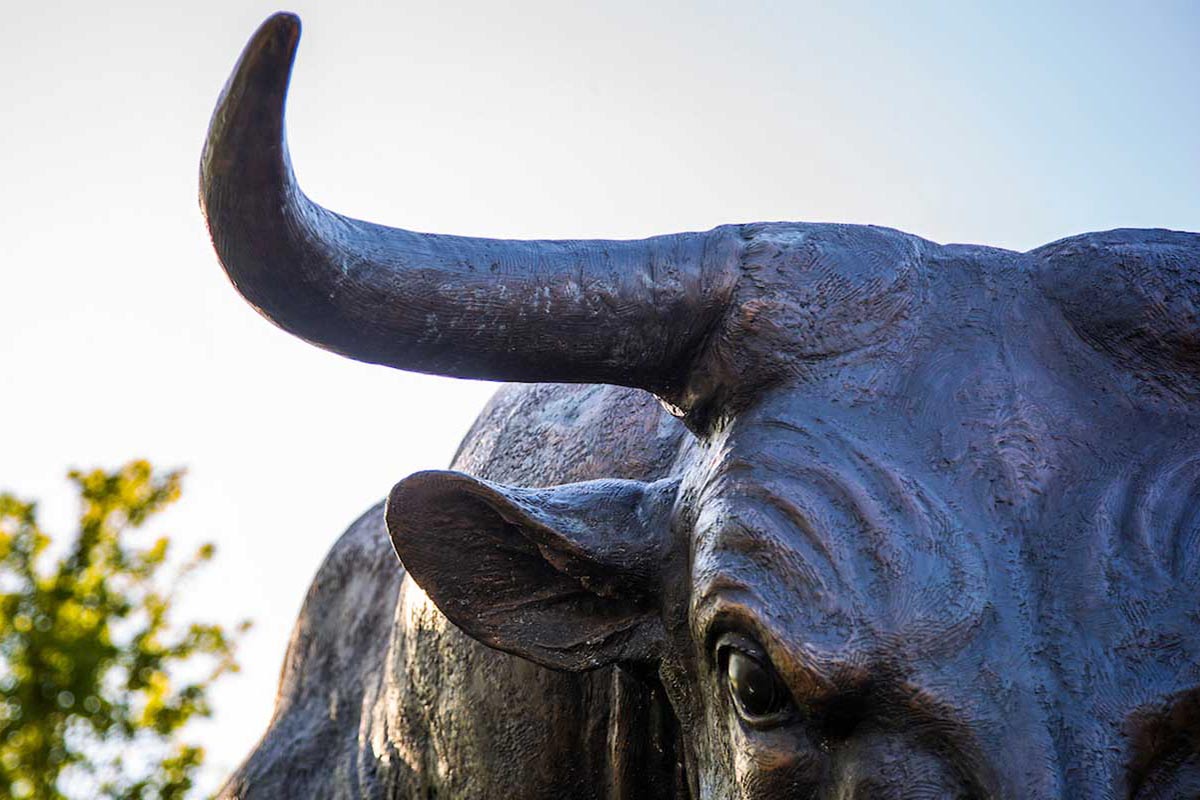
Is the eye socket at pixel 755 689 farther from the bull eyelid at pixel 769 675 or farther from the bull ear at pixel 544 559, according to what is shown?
the bull ear at pixel 544 559

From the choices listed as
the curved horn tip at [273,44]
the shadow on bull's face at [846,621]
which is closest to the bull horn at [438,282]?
the curved horn tip at [273,44]

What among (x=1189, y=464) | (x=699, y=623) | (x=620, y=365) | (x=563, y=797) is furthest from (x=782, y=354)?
(x=563, y=797)

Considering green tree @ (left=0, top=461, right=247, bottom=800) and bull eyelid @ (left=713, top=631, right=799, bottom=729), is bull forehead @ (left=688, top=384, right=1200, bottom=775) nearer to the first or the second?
bull eyelid @ (left=713, top=631, right=799, bottom=729)

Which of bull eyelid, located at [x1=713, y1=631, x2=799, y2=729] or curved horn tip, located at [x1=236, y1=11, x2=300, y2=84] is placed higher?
curved horn tip, located at [x1=236, y1=11, x2=300, y2=84]

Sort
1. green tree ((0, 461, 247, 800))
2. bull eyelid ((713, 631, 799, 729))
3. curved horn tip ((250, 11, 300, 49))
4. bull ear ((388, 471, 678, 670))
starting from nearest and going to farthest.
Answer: curved horn tip ((250, 11, 300, 49)) → bull eyelid ((713, 631, 799, 729)) → bull ear ((388, 471, 678, 670)) → green tree ((0, 461, 247, 800))

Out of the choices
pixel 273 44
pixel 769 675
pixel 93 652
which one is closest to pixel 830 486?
pixel 769 675

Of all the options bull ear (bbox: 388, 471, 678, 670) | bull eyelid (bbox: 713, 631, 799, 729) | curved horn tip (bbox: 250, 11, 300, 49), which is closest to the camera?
curved horn tip (bbox: 250, 11, 300, 49)

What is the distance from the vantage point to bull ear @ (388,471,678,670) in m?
2.72

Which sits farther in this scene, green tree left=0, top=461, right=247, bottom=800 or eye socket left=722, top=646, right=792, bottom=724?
green tree left=0, top=461, right=247, bottom=800

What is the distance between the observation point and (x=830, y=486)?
7.72ft

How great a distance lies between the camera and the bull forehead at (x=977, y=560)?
2.12 m

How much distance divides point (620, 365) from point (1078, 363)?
2.58ft

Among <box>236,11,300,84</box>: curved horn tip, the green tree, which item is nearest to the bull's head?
<box>236,11,300,84</box>: curved horn tip

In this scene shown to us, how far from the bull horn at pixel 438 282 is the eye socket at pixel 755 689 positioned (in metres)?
0.59
